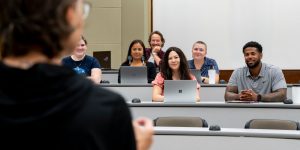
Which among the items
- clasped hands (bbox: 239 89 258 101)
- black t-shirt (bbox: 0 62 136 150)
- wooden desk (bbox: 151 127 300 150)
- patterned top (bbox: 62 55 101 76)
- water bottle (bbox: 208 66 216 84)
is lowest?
wooden desk (bbox: 151 127 300 150)

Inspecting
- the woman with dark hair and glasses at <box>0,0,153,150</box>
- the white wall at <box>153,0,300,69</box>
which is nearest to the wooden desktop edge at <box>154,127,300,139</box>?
the woman with dark hair and glasses at <box>0,0,153,150</box>

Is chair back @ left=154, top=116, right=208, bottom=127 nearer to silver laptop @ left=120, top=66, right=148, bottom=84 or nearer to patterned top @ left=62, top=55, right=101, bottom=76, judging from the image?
silver laptop @ left=120, top=66, right=148, bottom=84

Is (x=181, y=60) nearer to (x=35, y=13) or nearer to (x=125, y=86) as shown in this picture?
(x=125, y=86)

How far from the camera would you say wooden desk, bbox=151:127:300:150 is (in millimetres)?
2664

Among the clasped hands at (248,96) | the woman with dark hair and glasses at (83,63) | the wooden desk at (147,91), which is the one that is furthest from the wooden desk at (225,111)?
the woman with dark hair and glasses at (83,63)

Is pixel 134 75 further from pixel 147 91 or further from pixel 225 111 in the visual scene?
pixel 225 111

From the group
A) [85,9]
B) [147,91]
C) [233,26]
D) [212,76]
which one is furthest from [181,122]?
[233,26]

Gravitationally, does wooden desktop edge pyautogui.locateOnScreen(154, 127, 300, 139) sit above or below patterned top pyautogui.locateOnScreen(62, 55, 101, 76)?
below

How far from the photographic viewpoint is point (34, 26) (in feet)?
2.90

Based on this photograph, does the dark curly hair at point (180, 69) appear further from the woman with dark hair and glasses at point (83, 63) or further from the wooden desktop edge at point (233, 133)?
the wooden desktop edge at point (233, 133)

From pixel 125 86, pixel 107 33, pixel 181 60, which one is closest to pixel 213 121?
pixel 181 60

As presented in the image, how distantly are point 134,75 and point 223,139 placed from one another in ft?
10.2

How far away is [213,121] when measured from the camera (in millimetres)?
4352

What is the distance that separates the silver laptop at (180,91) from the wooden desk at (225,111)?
61 millimetres
